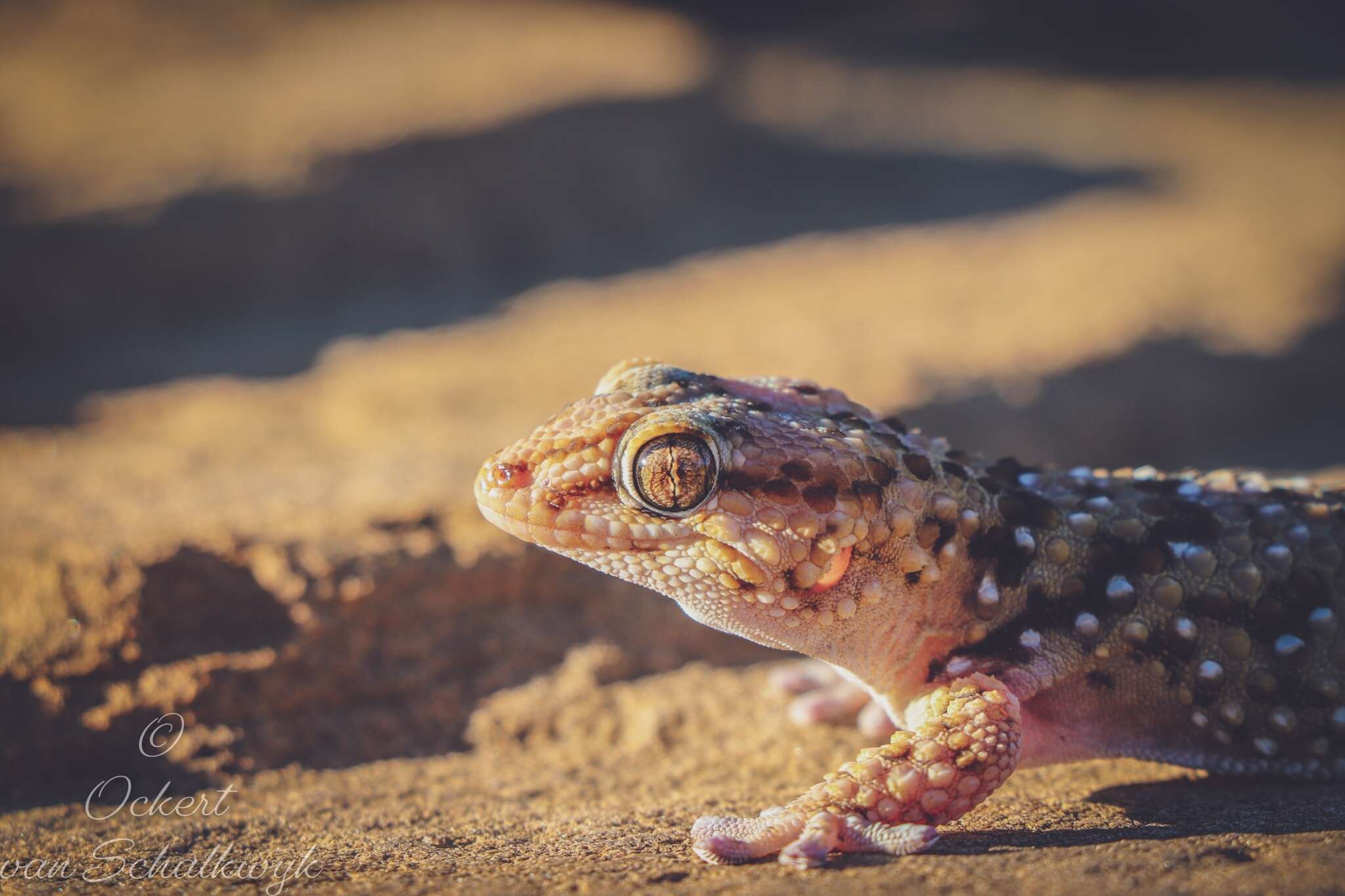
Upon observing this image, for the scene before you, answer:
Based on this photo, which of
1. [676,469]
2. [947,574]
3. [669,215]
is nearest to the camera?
[676,469]

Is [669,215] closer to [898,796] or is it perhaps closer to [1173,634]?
[1173,634]

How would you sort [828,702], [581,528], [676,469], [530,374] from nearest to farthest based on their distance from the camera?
[676,469] → [581,528] → [828,702] → [530,374]

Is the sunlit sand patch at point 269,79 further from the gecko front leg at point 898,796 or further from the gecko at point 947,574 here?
the gecko front leg at point 898,796

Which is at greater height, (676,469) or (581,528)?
(676,469)

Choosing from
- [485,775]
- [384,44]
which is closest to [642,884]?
[485,775]

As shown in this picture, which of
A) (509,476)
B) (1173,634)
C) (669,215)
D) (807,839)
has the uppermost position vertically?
(669,215)

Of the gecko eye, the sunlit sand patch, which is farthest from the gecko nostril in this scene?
the sunlit sand patch

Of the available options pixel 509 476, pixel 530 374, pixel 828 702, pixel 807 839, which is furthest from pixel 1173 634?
pixel 530 374
